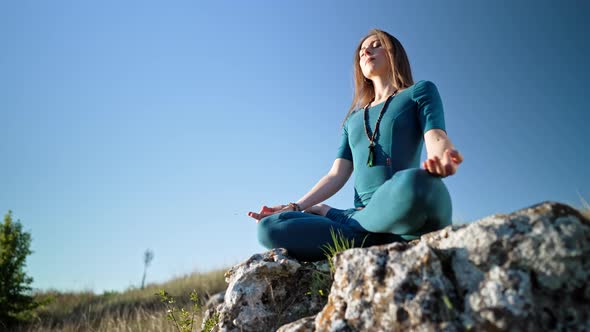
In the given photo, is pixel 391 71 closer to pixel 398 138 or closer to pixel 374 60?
pixel 374 60

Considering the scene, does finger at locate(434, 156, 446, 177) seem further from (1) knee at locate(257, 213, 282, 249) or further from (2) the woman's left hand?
(1) knee at locate(257, 213, 282, 249)

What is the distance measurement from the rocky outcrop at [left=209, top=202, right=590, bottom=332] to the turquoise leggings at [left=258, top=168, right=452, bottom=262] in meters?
0.47

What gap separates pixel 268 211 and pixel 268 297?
2.77 feet

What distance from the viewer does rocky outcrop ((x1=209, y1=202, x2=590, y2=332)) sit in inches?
58.4

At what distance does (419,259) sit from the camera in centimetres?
167

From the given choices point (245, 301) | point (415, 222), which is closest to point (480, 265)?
point (415, 222)

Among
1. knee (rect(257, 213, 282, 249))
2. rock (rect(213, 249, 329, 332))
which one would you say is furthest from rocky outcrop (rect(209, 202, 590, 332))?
knee (rect(257, 213, 282, 249))

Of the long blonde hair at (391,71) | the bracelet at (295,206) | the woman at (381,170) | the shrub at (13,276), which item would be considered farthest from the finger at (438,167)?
the shrub at (13,276)

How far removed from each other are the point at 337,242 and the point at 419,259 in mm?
1295

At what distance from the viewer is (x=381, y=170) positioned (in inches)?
133

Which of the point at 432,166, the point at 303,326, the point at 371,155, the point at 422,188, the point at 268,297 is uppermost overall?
the point at 371,155

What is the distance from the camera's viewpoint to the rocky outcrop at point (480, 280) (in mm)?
1482

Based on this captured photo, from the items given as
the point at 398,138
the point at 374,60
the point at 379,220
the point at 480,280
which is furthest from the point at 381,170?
the point at 480,280

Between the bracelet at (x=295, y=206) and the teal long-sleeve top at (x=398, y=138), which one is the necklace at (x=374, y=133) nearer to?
the teal long-sleeve top at (x=398, y=138)
